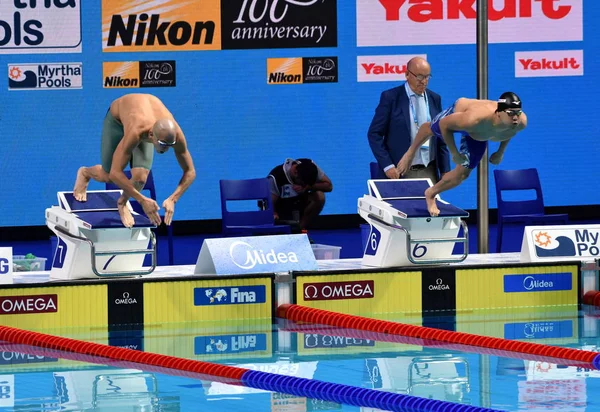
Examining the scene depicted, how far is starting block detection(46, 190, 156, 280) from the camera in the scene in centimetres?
759

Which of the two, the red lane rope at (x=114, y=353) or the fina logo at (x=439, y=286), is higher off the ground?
the fina logo at (x=439, y=286)

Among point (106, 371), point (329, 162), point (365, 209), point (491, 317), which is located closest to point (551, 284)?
point (491, 317)

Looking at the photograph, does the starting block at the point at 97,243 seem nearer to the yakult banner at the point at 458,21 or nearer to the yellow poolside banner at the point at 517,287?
the yellow poolside banner at the point at 517,287

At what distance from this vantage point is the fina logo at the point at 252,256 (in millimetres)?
7914

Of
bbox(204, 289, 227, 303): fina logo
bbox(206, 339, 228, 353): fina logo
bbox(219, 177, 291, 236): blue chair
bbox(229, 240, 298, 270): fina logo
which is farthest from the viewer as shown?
bbox(219, 177, 291, 236): blue chair

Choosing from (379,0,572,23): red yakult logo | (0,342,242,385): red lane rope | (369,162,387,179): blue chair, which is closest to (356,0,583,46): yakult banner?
(379,0,572,23): red yakult logo

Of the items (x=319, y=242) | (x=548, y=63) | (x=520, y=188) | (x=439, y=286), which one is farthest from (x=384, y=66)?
(x=439, y=286)

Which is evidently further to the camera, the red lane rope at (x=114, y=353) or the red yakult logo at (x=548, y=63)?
the red yakult logo at (x=548, y=63)

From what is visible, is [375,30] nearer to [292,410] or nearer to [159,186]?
[159,186]

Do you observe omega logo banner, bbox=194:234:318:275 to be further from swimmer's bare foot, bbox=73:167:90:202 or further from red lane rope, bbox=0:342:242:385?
red lane rope, bbox=0:342:242:385

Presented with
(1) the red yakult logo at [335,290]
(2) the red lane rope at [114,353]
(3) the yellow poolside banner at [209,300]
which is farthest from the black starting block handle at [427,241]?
(2) the red lane rope at [114,353]

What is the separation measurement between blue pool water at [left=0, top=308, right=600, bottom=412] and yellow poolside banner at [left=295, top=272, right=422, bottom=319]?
0.99 feet

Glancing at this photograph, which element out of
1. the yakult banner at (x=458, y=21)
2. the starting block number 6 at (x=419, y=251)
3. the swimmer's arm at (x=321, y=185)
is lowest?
the starting block number 6 at (x=419, y=251)

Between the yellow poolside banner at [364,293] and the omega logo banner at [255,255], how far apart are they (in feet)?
0.42
